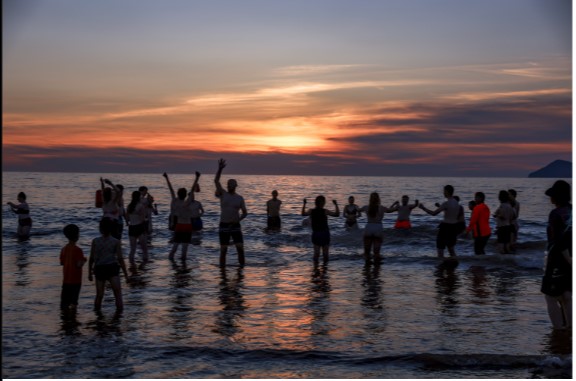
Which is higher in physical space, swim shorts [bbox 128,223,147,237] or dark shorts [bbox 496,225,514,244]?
swim shorts [bbox 128,223,147,237]

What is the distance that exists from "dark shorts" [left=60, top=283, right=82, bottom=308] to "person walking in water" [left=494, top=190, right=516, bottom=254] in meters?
12.4

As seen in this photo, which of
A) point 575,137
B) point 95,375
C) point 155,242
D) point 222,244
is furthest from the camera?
point 155,242

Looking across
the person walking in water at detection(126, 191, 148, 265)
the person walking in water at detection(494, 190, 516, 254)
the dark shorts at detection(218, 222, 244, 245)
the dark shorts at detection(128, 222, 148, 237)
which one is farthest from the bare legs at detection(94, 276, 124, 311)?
the person walking in water at detection(494, 190, 516, 254)

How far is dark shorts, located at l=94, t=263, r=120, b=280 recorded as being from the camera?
10289mm

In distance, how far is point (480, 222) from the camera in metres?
18.5

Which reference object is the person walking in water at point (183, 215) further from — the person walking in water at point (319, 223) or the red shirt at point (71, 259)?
the red shirt at point (71, 259)

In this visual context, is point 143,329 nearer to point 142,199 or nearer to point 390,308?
point 390,308

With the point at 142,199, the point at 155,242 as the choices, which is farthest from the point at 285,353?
the point at 155,242

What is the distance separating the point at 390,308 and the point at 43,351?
558cm

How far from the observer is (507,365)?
7.66m

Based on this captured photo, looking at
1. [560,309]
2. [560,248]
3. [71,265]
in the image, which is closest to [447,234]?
[560,309]

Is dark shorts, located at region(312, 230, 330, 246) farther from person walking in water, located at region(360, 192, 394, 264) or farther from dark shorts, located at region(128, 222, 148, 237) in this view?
dark shorts, located at region(128, 222, 148, 237)

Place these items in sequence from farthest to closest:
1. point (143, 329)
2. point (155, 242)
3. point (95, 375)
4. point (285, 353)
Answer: point (155, 242) < point (143, 329) < point (285, 353) < point (95, 375)

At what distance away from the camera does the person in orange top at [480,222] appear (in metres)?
18.1
